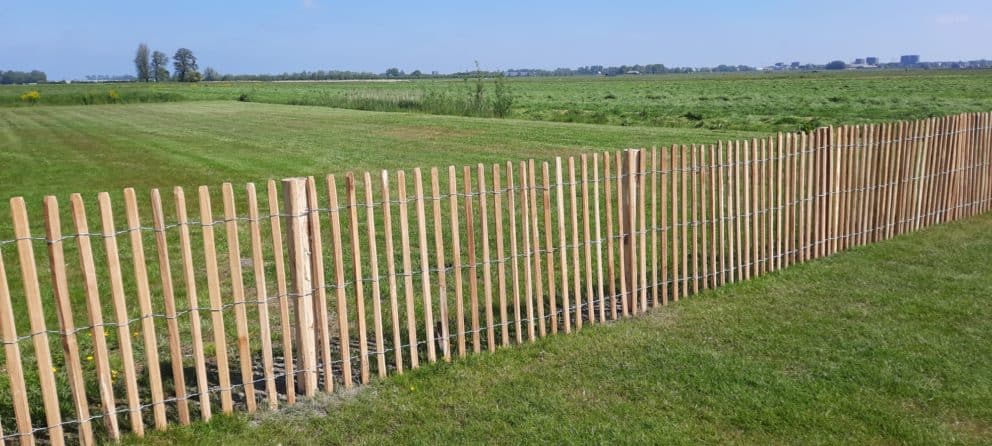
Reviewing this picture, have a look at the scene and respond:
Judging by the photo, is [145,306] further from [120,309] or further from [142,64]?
[142,64]

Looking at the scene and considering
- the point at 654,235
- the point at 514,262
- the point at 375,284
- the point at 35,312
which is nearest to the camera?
the point at 35,312

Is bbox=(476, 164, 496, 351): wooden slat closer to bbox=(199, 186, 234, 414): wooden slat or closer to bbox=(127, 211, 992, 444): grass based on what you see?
bbox=(127, 211, 992, 444): grass

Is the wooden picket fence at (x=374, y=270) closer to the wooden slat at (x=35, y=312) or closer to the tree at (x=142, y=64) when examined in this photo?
the wooden slat at (x=35, y=312)

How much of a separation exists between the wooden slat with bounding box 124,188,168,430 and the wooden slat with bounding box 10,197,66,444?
0.50 m

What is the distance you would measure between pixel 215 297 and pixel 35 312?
3.26ft

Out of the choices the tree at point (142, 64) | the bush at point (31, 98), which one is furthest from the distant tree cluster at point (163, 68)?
the bush at point (31, 98)

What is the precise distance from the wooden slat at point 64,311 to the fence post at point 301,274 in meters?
1.32

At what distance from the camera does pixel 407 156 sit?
20297 mm

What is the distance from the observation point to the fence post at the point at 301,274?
529cm

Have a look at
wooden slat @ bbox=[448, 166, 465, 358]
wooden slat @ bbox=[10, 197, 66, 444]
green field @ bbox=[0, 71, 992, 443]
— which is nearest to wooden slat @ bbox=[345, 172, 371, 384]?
green field @ bbox=[0, 71, 992, 443]

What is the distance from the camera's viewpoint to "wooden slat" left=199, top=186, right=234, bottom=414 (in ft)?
16.1

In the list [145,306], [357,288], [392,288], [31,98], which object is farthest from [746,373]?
[31,98]

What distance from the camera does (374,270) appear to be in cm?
577

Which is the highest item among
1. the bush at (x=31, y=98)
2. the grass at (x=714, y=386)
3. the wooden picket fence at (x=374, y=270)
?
the bush at (x=31, y=98)
